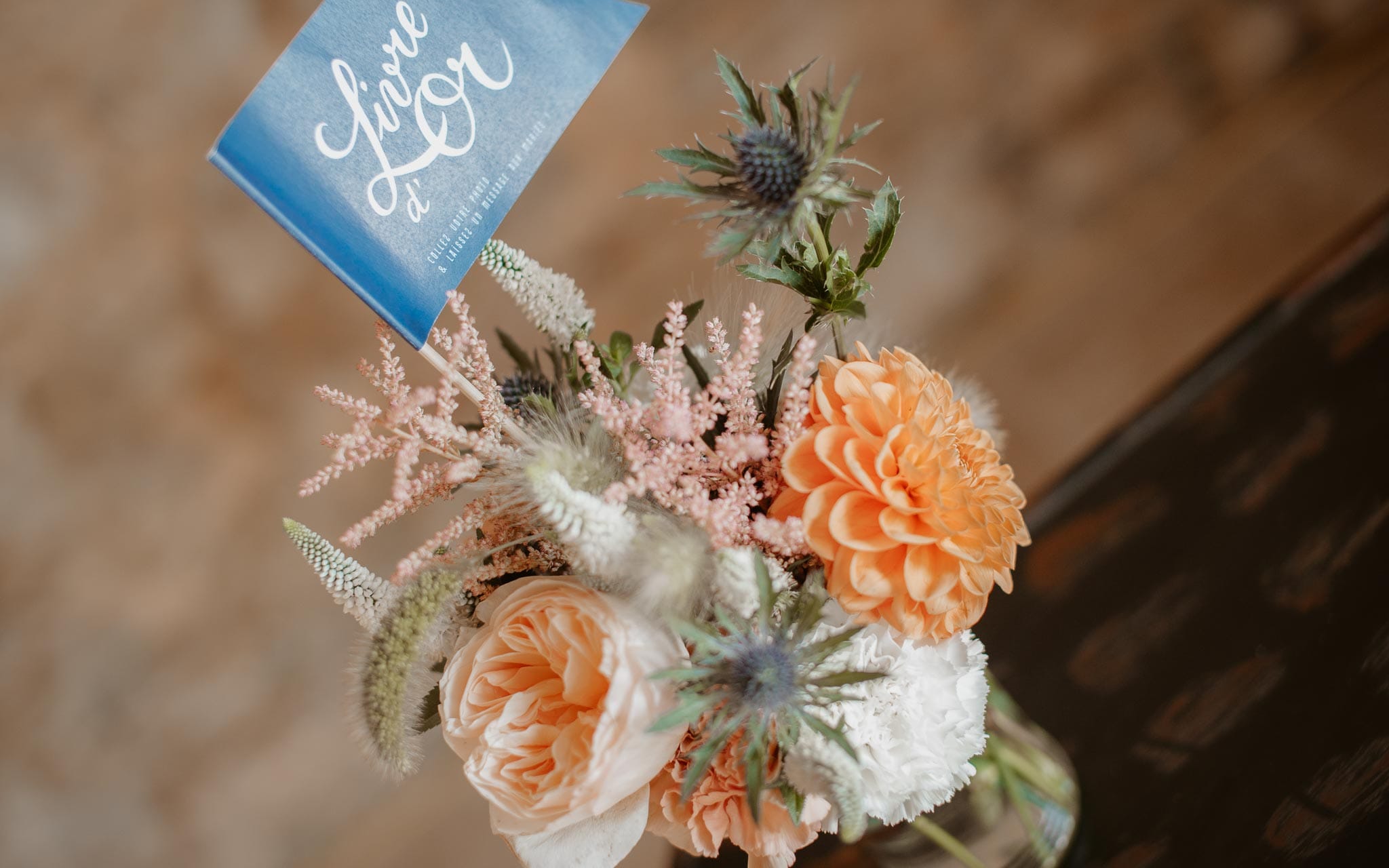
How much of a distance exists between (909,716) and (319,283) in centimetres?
129

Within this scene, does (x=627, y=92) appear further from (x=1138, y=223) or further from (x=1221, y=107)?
(x=1221, y=107)

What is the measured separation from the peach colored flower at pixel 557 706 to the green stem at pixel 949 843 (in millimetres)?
318

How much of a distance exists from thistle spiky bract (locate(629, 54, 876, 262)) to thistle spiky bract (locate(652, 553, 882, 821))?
0.20 m

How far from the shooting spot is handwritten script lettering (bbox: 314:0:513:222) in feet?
1.69

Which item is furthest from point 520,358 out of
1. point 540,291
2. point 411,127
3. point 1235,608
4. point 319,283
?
point 319,283

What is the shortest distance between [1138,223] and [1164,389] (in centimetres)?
73

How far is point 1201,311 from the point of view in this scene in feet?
5.47

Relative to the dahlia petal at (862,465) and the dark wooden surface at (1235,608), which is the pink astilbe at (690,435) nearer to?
the dahlia petal at (862,465)

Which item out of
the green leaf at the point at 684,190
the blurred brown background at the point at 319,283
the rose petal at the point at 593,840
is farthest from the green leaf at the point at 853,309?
the blurred brown background at the point at 319,283

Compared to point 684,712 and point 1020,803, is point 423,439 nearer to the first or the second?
point 684,712

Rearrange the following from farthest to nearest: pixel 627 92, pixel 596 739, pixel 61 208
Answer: pixel 627 92
pixel 61 208
pixel 596 739

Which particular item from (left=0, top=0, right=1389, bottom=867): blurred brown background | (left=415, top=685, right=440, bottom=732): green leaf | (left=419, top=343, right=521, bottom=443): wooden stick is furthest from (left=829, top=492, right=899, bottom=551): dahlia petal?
(left=0, top=0, right=1389, bottom=867): blurred brown background

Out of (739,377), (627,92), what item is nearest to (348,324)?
(627,92)

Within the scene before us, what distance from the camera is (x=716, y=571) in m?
0.49
